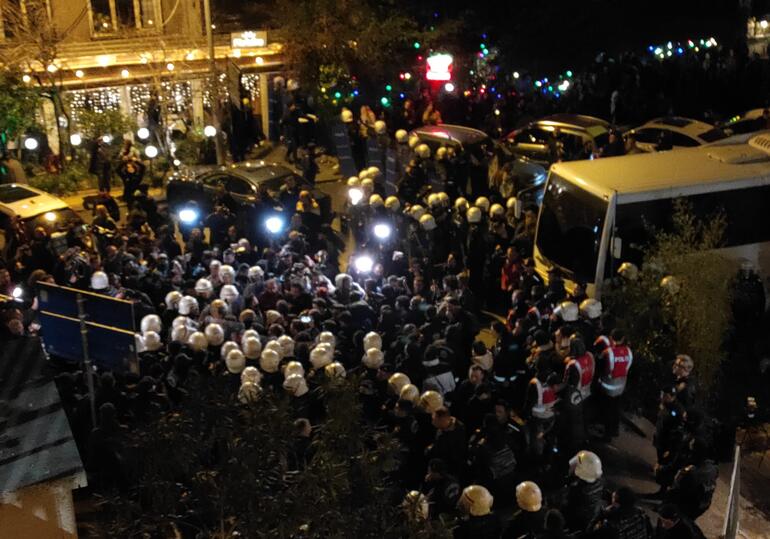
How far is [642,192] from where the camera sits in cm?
1271

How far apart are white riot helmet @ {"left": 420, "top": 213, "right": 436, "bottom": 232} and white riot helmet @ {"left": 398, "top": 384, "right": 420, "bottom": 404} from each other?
538cm

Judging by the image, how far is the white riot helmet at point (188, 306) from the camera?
38.6 ft

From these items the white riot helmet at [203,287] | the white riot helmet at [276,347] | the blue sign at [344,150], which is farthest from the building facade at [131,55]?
the white riot helmet at [276,347]

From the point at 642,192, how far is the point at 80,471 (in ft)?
29.6

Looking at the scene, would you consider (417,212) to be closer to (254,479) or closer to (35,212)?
(35,212)

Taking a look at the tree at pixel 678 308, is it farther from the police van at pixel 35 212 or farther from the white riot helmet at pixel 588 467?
the police van at pixel 35 212

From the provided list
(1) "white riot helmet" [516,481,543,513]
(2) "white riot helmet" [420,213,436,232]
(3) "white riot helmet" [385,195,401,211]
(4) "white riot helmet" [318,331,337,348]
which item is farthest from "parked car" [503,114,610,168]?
(1) "white riot helmet" [516,481,543,513]

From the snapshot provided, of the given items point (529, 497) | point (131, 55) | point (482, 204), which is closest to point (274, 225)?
point (482, 204)

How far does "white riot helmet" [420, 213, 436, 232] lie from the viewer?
14523mm

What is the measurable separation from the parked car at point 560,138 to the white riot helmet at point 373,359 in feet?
33.7

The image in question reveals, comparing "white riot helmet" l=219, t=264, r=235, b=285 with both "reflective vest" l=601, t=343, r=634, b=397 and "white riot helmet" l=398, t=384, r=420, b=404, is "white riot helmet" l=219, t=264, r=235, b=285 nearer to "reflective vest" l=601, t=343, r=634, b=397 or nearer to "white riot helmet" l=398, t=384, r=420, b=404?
"white riot helmet" l=398, t=384, r=420, b=404

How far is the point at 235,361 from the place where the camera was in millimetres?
10062

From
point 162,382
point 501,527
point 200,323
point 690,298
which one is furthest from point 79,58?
point 501,527

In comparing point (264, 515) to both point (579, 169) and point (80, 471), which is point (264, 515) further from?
point (579, 169)
